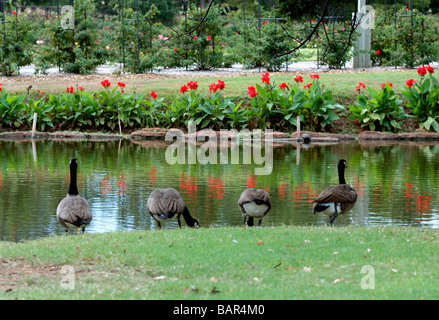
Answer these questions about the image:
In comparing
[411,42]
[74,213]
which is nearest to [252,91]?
[411,42]

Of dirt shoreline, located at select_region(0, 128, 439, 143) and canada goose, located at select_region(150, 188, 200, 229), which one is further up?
dirt shoreline, located at select_region(0, 128, 439, 143)

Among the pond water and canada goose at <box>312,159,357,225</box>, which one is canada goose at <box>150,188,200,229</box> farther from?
canada goose at <box>312,159,357,225</box>

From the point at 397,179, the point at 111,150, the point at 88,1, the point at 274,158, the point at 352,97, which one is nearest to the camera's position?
the point at 397,179

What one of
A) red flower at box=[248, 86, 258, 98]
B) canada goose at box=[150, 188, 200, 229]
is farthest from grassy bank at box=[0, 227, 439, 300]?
red flower at box=[248, 86, 258, 98]

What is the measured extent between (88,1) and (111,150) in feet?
39.4

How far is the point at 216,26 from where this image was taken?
1203 inches

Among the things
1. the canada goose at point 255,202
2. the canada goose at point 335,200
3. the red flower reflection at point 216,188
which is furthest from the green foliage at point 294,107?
the canada goose at point 255,202

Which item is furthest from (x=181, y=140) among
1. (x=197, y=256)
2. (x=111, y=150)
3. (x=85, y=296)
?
(x=85, y=296)

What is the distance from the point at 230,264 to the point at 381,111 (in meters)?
15.6

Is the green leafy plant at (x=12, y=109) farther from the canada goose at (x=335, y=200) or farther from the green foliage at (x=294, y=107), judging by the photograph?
the canada goose at (x=335, y=200)

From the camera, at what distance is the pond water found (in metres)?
11.6

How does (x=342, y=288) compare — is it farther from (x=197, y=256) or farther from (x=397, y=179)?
(x=397, y=179)

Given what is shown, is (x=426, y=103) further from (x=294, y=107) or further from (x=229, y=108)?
(x=229, y=108)

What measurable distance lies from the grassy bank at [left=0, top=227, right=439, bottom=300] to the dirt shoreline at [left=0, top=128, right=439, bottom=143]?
1199 centimetres
